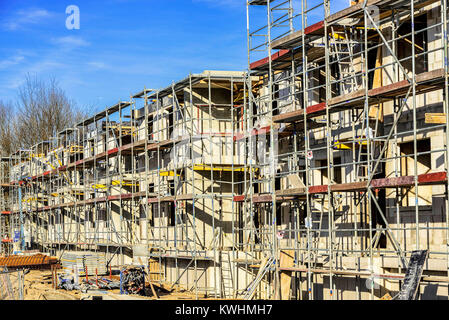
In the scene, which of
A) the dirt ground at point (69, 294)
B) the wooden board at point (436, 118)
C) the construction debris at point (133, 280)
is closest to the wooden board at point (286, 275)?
the dirt ground at point (69, 294)

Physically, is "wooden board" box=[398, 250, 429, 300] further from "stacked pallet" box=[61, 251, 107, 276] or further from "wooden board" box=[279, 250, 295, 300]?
"stacked pallet" box=[61, 251, 107, 276]

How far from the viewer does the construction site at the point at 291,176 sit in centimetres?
1714

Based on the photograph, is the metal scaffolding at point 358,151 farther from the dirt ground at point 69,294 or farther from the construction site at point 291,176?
the dirt ground at point 69,294

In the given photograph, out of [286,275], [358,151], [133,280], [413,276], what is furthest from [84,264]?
[413,276]

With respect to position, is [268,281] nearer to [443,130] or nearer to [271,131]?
[271,131]

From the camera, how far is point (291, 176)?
21234 millimetres

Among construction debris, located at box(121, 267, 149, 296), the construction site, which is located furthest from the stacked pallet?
construction debris, located at box(121, 267, 149, 296)

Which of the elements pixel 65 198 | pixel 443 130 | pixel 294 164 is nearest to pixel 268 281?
pixel 294 164

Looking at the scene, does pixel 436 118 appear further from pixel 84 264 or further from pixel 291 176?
pixel 84 264

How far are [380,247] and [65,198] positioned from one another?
2803cm

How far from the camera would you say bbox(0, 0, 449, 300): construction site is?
675 inches

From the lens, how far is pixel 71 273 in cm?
3016

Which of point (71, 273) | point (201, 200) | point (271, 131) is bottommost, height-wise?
point (71, 273)
